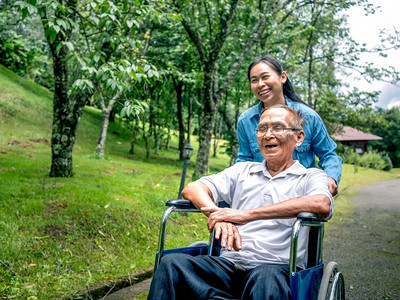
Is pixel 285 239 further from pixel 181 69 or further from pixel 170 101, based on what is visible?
pixel 170 101

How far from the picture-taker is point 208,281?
2.10 metres

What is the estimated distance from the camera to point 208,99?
7.72 metres

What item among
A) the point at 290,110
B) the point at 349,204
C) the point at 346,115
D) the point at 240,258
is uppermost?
the point at 346,115

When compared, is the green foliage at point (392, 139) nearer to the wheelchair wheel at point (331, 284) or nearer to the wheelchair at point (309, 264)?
the wheelchair wheel at point (331, 284)

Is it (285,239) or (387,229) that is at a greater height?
(285,239)

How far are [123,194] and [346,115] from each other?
9104mm

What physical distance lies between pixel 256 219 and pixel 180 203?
488 millimetres

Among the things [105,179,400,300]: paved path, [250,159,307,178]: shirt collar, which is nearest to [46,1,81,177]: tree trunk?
[105,179,400,300]: paved path

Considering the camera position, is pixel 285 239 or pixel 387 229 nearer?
pixel 285 239

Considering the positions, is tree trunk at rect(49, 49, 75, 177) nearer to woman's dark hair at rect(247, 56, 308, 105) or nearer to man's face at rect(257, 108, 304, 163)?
woman's dark hair at rect(247, 56, 308, 105)

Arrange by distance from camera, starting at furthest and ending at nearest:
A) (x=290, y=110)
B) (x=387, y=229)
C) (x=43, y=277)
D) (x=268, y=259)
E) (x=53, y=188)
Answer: (x=387, y=229), (x=53, y=188), (x=43, y=277), (x=290, y=110), (x=268, y=259)

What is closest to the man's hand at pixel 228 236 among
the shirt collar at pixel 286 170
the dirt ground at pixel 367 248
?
the shirt collar at pixel 286 170

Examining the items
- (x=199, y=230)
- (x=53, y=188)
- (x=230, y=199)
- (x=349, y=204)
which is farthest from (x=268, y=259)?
(x=349, y=204)

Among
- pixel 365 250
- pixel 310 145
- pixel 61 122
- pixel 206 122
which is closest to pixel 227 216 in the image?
pixel 310 145
